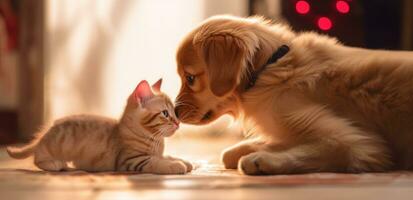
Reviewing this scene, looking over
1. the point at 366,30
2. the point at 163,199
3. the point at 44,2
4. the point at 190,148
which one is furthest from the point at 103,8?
the point at 163,199

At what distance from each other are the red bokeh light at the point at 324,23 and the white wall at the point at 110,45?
69cm

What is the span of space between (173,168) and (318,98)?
0.57 meters

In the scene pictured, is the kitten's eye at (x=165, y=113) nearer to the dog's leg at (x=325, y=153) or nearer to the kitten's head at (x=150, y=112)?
the kitten's head at (x=150, y=112)

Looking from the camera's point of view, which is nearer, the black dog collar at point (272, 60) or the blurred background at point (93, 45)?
the black dog collar at point (272, 60)

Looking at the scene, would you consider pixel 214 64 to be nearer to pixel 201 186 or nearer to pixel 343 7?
pixel 201 186

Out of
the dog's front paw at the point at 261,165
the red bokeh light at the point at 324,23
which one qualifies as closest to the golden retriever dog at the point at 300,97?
the dog's front paw at the point at 261,165

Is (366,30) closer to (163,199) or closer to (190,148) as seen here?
(190,148)

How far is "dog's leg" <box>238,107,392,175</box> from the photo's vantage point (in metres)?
2.15

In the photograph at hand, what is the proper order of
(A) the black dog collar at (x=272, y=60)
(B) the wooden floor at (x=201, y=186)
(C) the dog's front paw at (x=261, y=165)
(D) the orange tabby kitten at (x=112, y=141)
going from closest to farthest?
1. (B) the wooden floor at (x=201, y=186)
2. (C) the dog's front paw at (x=261, y=165)
3. (D) the orange tabby kitten at (x=112, y=141)
4. (A) the black dog collar at (x=272, y=60)

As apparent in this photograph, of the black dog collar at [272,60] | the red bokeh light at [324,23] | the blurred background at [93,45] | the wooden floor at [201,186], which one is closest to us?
the wooden floor at [201,186]

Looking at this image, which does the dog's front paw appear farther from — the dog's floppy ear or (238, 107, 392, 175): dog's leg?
the dog's floppy ear

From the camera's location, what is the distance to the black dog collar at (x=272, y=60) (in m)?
2.42

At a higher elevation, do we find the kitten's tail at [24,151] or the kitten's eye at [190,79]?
the kitten's eye at [190,79]

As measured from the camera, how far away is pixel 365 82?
2.33m
